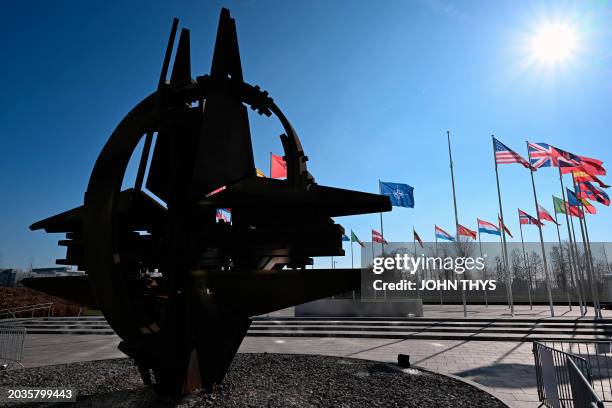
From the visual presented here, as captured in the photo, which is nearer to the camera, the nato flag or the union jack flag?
the union jack flag

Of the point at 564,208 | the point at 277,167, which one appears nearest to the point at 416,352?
the point at 277,167

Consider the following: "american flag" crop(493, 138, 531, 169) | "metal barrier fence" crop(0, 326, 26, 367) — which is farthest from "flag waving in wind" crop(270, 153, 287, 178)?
"american flag" crop(493, 138, 531, 169)

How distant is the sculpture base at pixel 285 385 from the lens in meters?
5.71

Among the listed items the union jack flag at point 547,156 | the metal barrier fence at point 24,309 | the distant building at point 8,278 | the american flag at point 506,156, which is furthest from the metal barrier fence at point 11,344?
the distant building at point 8,278

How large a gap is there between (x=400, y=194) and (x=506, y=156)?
7093 mm

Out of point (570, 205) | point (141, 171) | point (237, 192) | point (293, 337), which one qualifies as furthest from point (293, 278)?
point (570, 205)

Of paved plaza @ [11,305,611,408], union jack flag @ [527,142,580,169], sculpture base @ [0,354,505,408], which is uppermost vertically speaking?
union jack flag @ [527,142,580,169]

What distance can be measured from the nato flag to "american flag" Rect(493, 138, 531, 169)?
589 centimetres

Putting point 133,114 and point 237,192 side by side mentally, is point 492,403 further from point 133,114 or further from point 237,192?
point 133,114

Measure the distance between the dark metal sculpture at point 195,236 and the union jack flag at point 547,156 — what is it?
806 inches

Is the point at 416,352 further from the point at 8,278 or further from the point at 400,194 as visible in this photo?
the point at 8,278

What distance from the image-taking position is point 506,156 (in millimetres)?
22328

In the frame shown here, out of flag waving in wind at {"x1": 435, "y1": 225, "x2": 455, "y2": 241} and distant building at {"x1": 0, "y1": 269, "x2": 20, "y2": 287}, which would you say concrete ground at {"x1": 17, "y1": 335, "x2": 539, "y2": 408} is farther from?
distant building at {"x1": 0, "y1": 269, "x2": 20, "y2": 287}

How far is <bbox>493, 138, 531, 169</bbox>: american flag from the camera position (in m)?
22.1
